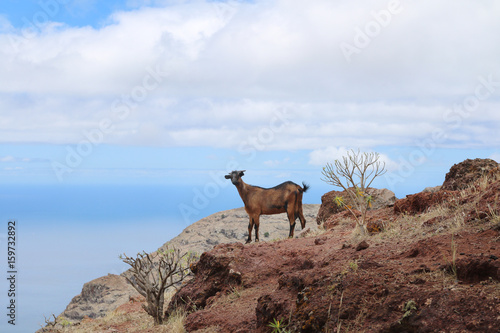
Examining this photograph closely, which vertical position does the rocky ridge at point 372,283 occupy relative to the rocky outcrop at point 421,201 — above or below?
below

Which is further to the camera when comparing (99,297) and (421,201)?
(99,297)

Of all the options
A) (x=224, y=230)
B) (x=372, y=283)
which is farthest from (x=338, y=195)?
(x=372, y=283)

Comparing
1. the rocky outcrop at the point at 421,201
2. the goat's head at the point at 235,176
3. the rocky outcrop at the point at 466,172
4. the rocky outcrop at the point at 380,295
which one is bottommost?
Result: the rocky outcrop at the point at 380,295

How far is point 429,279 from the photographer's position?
19.8 ft

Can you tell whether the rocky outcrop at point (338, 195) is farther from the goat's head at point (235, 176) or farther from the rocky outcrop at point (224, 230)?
the goat's head at point (235, 176)

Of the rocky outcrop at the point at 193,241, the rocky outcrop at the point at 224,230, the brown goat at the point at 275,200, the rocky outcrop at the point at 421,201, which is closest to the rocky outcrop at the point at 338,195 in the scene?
the brown goat at the point at 275,200

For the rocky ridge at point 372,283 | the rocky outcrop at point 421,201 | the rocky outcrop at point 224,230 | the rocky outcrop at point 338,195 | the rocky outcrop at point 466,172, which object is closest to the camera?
the rocky ridge at point 372,283

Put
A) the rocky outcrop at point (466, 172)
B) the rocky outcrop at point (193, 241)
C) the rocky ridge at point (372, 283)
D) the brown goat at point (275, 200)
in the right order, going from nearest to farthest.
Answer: the rocky ridge at point (372, 283) < the rocky outcrop at point (466, 172) < the brown goat at point (275, 200) < the rocky outcrop at point (193, 241)

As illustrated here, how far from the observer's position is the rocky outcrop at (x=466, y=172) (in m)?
14.2

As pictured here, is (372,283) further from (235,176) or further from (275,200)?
(235,176)

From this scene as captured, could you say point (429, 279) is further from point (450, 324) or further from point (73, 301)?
point (73, 301)

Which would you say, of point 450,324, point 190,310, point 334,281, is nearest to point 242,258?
point 190,310

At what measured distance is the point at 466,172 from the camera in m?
14.7

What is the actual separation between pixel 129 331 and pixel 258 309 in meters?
4.10
